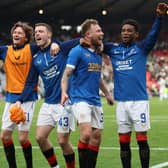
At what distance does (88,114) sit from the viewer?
8305mm

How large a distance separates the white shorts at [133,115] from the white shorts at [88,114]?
0.35 metres

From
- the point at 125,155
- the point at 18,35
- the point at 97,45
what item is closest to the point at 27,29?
the point at 18,35

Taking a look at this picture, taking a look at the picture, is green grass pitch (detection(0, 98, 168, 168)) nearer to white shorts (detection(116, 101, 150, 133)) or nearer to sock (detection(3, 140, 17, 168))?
sock (detection(3, 140, 17, 168))

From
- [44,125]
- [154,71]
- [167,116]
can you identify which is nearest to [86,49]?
[44,125]

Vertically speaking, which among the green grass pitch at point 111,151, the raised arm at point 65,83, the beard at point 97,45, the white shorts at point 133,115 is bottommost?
the green grass pitch at point 111,151

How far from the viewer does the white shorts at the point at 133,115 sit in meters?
8.69

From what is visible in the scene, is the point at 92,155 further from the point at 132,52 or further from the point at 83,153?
the point at 132,52

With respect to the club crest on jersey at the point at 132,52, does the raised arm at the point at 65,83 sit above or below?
below

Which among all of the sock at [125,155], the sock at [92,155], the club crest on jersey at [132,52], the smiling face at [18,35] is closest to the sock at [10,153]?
the sock at [92,155]

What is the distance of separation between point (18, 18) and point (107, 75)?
32.8ft

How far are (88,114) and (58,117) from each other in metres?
0.59

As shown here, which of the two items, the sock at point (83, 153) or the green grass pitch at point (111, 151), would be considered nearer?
the sock at point (83, 153)

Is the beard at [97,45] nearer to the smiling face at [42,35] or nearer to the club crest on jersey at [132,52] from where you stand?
the club crest on jersey at [132,52]

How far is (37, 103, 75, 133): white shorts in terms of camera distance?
8.65m
